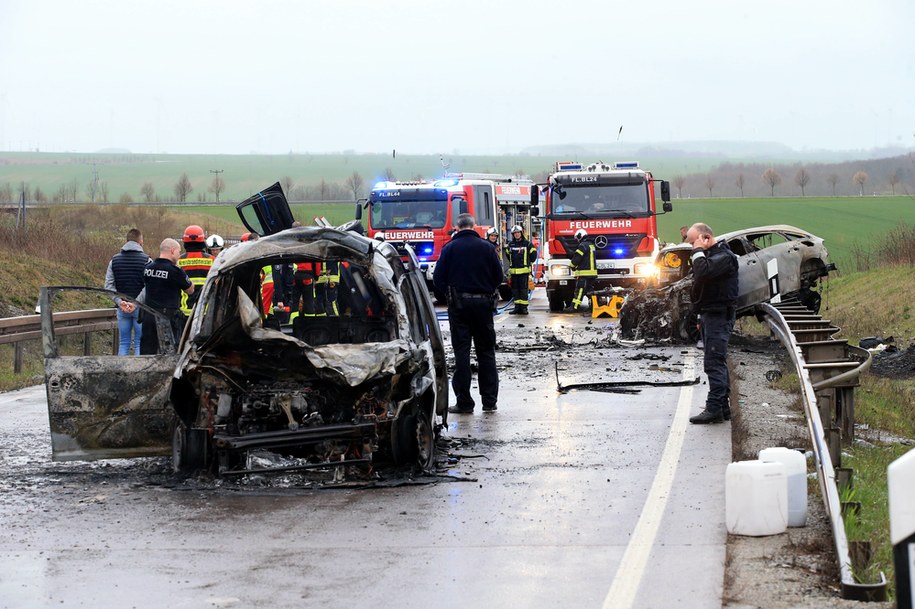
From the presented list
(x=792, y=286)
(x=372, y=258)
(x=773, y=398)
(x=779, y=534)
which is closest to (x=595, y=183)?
(x=792, y=286)

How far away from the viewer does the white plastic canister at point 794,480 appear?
24.3 feet

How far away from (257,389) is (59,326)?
9732mm

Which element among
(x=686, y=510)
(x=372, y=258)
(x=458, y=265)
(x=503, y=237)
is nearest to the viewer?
(x=686, y=510)

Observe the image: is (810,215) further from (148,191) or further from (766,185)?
(766,185)

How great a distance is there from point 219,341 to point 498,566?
3390mm

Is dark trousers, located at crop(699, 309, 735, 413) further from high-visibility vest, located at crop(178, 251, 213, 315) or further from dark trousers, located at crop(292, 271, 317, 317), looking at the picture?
high-visibility vest, located at crop(178, 251, 213, 315)

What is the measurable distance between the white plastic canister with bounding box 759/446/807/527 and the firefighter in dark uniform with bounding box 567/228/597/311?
19.5 m

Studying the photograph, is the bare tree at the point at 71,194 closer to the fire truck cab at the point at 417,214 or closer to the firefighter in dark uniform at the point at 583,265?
the fire truck cab at the point at 417,214

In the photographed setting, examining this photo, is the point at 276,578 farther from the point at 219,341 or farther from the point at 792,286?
the point at 792,286

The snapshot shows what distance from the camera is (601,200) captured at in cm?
2852

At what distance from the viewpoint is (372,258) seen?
989 cm

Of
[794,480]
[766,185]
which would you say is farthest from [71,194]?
[794,480]

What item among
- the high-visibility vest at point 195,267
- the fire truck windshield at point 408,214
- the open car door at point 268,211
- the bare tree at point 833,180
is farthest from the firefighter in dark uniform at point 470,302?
the bare tree at point 833,180

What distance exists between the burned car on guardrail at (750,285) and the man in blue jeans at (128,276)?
310 inches
